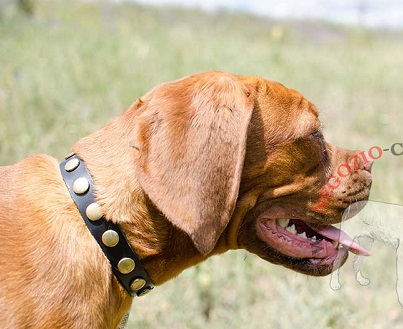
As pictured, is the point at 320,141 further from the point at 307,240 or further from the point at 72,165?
the point at 72,165

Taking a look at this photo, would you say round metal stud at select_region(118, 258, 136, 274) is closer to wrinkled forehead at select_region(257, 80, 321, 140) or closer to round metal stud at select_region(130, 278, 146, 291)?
round metal stud at select_region(130, 278, 146, 291)

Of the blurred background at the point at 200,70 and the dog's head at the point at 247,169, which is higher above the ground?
the dog's head at the point at 247,169

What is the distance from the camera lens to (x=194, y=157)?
2.45 meters

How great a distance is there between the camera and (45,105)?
652 cm

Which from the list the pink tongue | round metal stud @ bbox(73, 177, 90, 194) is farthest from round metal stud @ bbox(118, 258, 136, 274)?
the pink tongue

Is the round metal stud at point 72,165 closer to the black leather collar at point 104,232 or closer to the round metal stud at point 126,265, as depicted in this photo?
the black leather collar at point 104,232

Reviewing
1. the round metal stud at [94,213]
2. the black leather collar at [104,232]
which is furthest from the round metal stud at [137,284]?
the round metal stud at [94,213]

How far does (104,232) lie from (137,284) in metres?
0.27

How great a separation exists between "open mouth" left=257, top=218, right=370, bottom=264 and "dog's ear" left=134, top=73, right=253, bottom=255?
19.6 inches

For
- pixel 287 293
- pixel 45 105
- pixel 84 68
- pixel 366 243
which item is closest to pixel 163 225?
pixel 366 243

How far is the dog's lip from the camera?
294cm

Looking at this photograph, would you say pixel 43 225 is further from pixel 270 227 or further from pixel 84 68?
pixel 84 68

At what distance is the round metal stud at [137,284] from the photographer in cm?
258

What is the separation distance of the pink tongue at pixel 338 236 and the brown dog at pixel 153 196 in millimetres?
326
